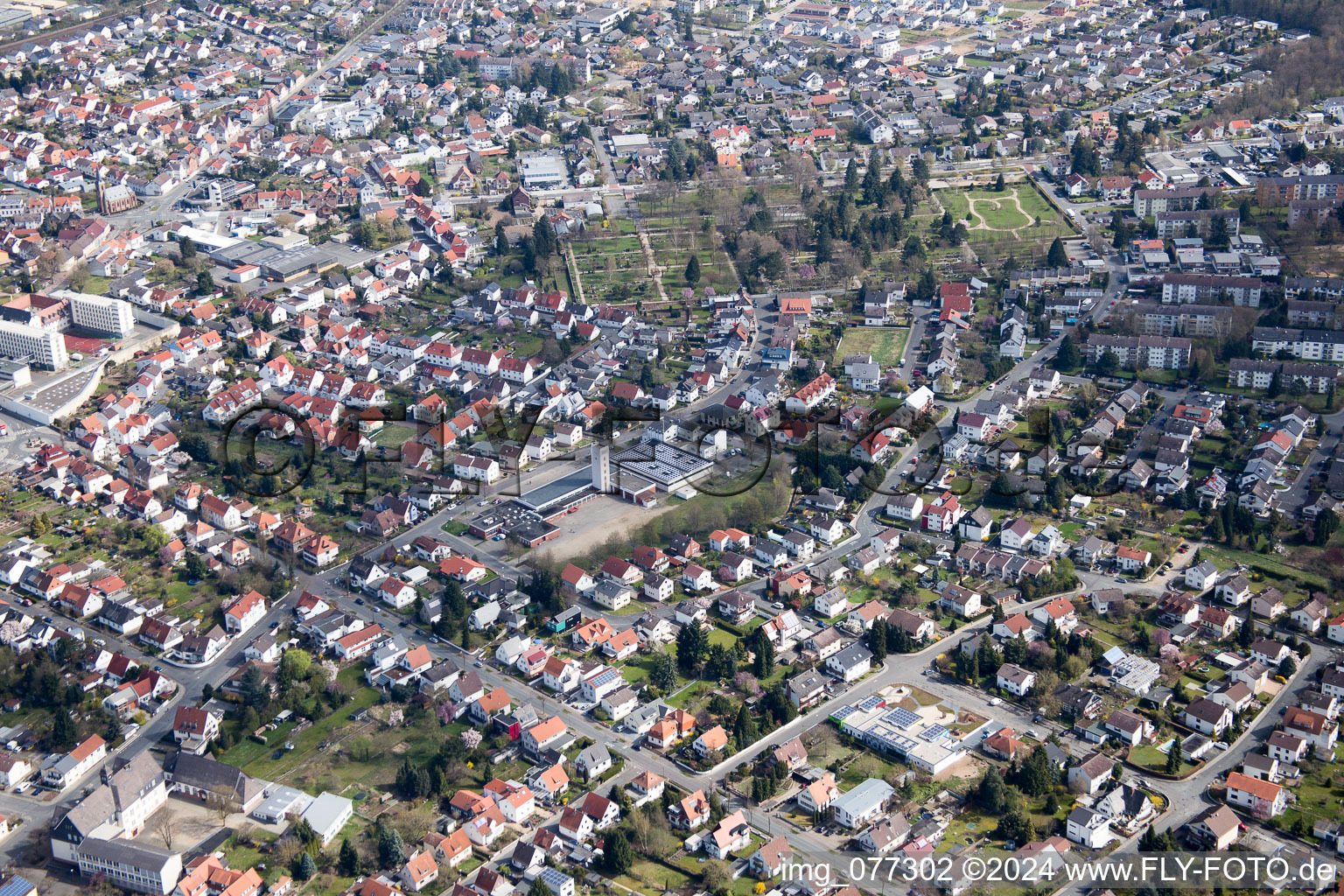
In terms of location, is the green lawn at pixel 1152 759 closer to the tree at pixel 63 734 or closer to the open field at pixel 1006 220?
the tree at pixel 63 734

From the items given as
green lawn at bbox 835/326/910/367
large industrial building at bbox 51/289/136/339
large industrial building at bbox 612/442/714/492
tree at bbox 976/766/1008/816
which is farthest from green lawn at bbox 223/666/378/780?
large industrial building at bbox 51/289/136/339

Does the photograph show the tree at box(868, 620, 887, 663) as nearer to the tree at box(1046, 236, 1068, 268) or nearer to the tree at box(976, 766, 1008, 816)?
the tree at box(976, 766, 1008, 816)

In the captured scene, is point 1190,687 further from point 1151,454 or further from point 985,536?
point 1151,454

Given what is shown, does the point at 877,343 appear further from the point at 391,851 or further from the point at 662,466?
the point at 391,851

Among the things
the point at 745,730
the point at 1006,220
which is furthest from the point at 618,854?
the point at 1006,220

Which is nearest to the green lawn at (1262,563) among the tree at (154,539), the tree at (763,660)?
A: the tree at (763,660)

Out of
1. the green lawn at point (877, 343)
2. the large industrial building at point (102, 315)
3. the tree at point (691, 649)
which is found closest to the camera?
the tree at point (691, 649)
